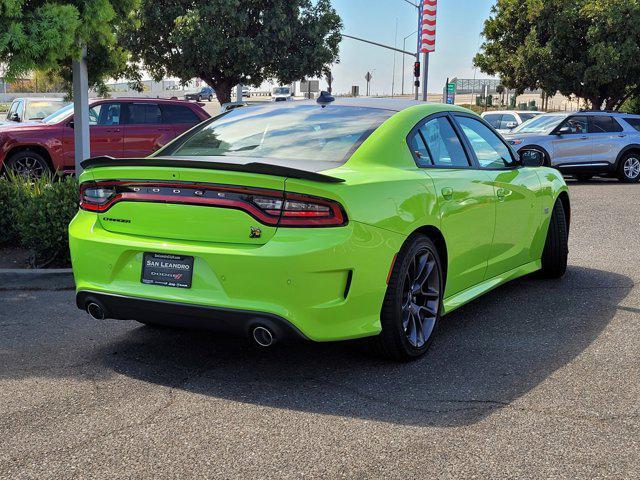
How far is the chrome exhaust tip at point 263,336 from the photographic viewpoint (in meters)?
4.21

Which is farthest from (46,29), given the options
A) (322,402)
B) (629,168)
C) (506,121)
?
(506,121)

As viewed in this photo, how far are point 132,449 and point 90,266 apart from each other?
1.36m

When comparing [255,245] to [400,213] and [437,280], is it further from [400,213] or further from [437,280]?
[437,280]

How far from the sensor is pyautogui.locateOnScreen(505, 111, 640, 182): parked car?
1822cm

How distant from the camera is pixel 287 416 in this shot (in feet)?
13.2

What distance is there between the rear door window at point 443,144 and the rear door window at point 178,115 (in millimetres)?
10737

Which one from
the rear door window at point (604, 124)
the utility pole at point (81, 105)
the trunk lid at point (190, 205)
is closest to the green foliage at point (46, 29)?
the utility pole at point (81, 105)

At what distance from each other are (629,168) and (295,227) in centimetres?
1639

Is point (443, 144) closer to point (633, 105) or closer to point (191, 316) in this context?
point (191, 316)

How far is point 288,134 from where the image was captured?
5141mm

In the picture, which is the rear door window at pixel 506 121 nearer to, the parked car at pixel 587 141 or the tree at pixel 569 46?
the parked car at pixel 587 141

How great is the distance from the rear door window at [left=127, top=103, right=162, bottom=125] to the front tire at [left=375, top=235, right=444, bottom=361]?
1139 cm

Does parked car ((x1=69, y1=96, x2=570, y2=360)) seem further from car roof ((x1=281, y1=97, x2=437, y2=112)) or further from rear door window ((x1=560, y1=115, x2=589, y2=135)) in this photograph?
rear door window ((x1=560, y1=115, x2=589, y2=135))

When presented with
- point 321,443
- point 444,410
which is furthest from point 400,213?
point 321,443
